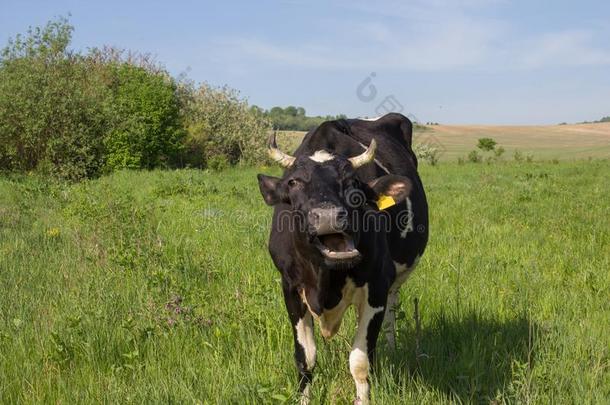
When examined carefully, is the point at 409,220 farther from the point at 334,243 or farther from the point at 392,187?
the point at 334,243

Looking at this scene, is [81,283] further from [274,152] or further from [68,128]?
[68,128]

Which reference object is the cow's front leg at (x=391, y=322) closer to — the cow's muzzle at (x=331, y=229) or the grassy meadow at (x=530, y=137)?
the cow's muzzle at (x=331, y=229)

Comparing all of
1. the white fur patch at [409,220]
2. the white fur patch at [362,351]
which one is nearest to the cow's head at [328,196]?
the white fur patch at [362,351]

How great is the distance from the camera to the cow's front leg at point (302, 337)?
396 cm

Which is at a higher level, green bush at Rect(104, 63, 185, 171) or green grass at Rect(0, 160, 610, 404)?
green bush at Rect(104, 63, 185, 171)

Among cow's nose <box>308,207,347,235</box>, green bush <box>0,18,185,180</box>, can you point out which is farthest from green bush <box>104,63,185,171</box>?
cow's nose <box>308,207,347,235</box>

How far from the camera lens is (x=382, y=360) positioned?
14.5ft

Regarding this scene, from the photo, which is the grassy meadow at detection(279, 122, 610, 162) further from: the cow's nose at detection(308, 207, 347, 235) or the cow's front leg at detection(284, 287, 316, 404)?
the cow's nose at detection(308, 207, 347, 235)

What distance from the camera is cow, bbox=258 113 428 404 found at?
3.50 metres

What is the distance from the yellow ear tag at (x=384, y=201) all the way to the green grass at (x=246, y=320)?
0.99 meters

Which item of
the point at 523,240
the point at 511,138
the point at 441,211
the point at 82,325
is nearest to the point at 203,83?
the point at 441,211

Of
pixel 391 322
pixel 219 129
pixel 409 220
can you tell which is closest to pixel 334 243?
pixel 409 220

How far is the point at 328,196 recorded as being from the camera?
11.5 feet

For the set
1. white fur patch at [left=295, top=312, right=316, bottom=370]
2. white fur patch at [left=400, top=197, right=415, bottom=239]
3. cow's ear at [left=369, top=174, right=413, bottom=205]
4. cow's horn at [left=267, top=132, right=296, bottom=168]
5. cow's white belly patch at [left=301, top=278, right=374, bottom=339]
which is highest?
cow's horn at [left=267, top=132, right=296, bottom=168]
